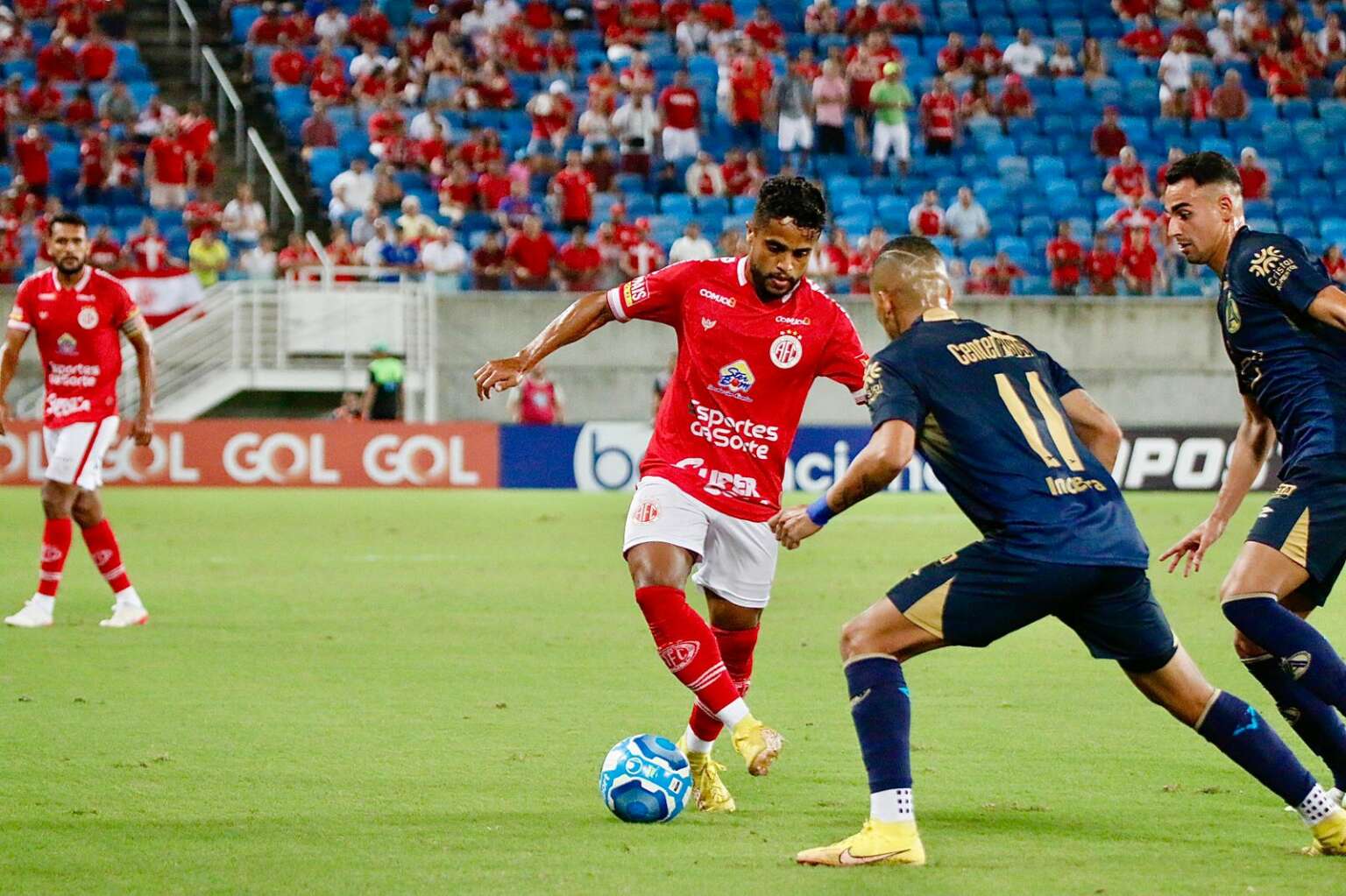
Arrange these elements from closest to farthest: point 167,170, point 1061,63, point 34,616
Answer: point 34,616 → point 167,170 → point 1061,63

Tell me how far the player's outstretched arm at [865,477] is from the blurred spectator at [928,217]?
73.3ft

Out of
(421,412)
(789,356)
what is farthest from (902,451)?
(421,412)

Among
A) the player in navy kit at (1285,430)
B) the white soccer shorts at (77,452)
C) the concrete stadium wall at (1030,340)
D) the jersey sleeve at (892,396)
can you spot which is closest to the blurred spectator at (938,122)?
the concrete stadium wall at (1030,340)

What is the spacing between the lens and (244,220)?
26750 mm

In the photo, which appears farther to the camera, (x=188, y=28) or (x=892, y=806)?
(x=188, y=28)

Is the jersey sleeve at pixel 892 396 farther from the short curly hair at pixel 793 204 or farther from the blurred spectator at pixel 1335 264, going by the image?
the blurred spectator at pixel 1335 264

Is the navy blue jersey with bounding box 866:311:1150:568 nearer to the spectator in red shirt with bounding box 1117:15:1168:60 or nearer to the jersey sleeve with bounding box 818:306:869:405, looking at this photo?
the jersey sleeve with bounding box 818:306:869:405

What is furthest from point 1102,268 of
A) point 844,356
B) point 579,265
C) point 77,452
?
point 844,356

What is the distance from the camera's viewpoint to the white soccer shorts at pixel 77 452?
38.5ft

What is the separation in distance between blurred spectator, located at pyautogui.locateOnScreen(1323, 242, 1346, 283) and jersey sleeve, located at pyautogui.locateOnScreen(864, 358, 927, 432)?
2291 centimetres

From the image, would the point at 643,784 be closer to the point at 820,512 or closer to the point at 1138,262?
the point at 820,512

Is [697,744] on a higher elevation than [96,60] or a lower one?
lower

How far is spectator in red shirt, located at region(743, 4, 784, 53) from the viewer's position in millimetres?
30703

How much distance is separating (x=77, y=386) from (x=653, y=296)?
6116mm
